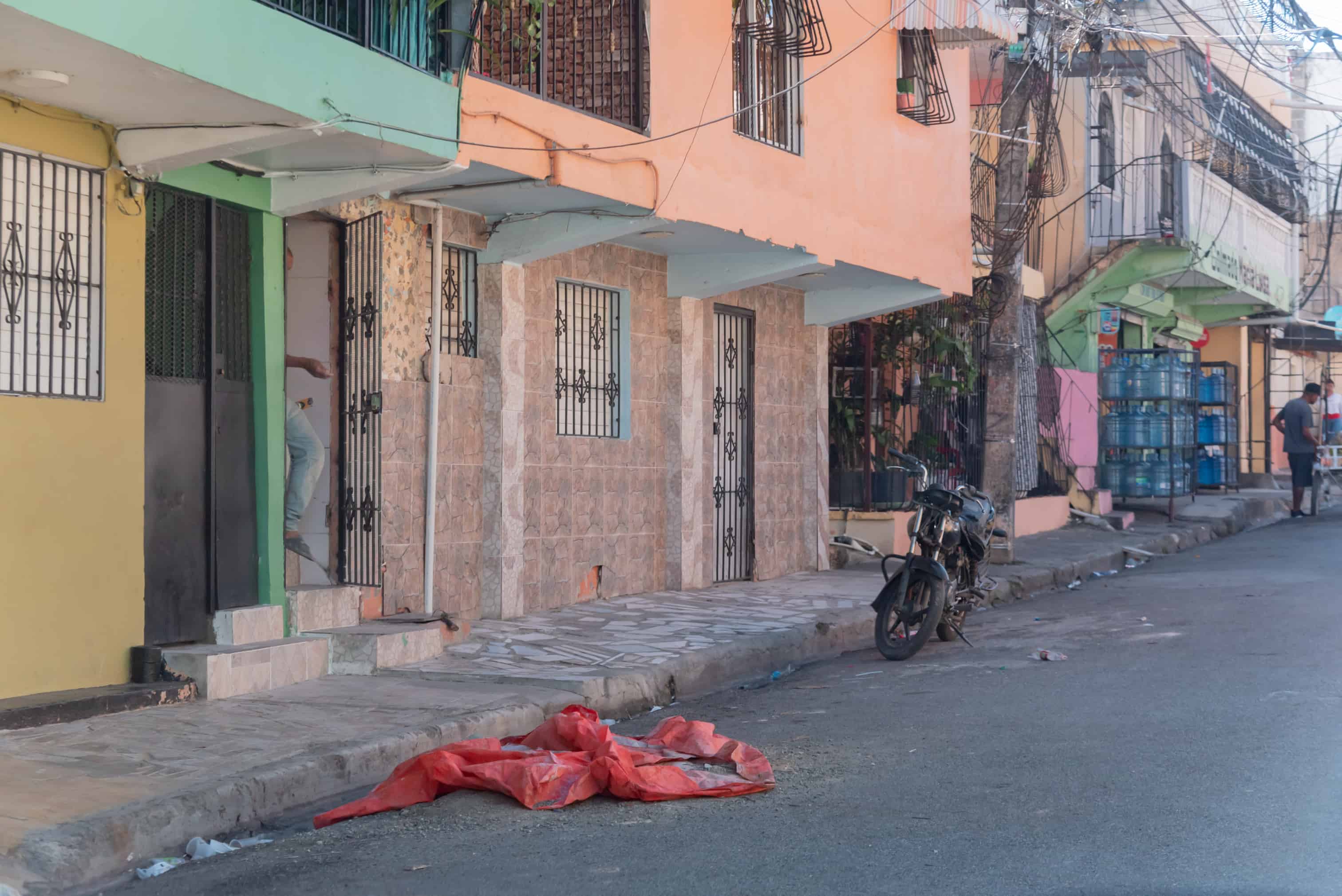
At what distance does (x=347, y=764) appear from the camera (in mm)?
6289

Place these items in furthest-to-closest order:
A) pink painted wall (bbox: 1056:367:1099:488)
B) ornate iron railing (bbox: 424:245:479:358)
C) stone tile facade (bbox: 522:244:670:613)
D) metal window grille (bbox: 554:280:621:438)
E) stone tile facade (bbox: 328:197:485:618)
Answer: pink painted wall (bbox: 1056:367:1099:488), metal window grille (bbox: 554:280:621:438), stone tile facade (bbox: 522:244:670:613), ornate iron railing (bbox: 424:245:479:358), stone tile facade (bbox: 328:197:485:618)

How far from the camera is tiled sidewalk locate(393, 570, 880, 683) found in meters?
8.69

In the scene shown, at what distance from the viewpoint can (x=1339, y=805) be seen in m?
5.07

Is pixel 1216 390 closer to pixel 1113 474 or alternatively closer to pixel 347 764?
pixel 1113 474

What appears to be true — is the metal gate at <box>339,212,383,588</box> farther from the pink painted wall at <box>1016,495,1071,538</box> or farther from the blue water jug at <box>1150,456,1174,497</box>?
the blue water jug at <box>1150,456,1174,497</box>

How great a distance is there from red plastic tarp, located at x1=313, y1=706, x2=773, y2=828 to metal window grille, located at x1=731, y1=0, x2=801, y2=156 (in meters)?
7.09

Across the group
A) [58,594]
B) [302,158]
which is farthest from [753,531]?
[58,594]

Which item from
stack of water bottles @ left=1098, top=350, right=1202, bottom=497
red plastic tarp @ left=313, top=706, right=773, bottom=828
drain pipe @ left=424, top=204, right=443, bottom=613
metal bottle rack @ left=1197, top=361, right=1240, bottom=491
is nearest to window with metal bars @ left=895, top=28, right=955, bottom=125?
drain pipe @ left=424, top=204, right=443, bottom=613

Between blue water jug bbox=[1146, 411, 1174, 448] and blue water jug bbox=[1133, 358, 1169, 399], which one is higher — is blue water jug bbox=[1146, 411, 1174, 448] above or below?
below

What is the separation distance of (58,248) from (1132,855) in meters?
5.85

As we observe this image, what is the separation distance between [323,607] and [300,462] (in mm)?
1081

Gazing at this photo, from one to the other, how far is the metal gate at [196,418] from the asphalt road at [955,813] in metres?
2.65

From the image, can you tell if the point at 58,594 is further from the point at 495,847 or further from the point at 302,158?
the point at 495,847

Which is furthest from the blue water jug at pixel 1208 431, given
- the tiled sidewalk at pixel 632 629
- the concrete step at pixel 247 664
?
the concrete step at pixel 247 664
